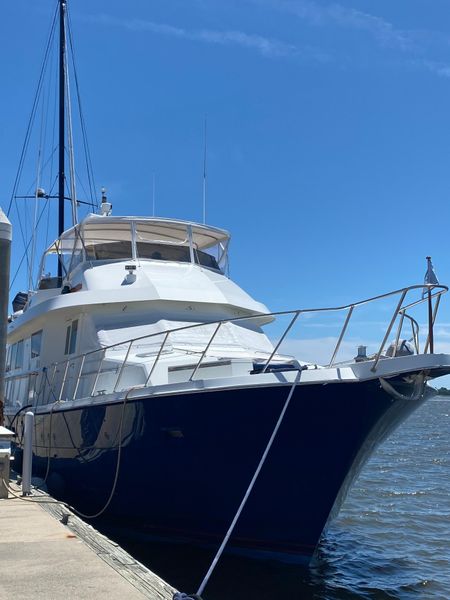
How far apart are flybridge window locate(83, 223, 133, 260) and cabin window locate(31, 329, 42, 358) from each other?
168 cm

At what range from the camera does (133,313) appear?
10078mm

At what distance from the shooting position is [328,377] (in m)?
7.03

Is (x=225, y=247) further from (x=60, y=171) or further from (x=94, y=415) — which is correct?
(x=60, y=171)

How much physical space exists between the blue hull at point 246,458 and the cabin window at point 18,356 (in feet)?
17.4

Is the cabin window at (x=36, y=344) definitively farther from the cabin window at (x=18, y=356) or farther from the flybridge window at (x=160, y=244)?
the flybridge window at (x=160, y=244)

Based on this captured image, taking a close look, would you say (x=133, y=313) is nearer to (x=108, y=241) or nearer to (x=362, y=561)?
(x=108, y=241)

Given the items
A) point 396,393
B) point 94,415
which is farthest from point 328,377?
point 94,415

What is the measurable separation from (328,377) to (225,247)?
5.92 meters

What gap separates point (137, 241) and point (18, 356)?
Result: 3879 mm

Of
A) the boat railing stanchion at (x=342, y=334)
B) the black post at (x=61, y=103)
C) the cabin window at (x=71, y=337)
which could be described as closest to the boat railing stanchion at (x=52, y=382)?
the cabin window at (x=71, y=337)

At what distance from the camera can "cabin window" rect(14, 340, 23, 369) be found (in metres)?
13.1

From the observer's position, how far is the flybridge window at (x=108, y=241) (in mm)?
11344

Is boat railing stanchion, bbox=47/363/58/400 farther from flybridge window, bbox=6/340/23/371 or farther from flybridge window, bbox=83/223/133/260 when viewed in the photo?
flybridge window, bbox=6/340/23/371

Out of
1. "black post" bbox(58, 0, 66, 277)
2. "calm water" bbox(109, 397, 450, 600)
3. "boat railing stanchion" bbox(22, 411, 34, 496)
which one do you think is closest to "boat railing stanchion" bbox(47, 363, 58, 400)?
"boat railing stanchion" bbox(22, 411, 34, 496)
